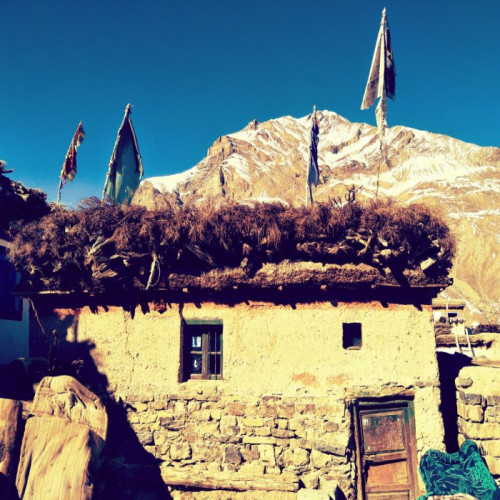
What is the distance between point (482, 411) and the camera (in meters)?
6.88

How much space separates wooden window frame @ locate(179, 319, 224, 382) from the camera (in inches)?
295

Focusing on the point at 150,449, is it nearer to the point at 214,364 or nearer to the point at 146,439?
the point at 146,439

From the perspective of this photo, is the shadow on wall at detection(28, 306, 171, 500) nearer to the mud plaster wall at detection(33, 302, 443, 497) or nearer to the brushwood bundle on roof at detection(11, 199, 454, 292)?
the mud plaster wall at detection(33, 302, 443, 497)

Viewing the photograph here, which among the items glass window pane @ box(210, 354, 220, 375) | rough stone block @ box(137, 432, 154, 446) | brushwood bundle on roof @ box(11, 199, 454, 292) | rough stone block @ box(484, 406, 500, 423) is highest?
brushwood bundle on roof @ box(11, 199, 454, 292)

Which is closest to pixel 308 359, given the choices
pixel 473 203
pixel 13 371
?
pixel 13 371

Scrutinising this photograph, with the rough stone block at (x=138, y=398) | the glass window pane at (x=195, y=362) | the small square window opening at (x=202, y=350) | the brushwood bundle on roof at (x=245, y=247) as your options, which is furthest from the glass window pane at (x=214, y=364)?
the brushwood bundle on roof at (x=245, y=247)

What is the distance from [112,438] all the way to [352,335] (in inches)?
173

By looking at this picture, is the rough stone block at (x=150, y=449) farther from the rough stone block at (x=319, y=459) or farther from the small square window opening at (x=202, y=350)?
the rough stone block at (x=319, y=459)

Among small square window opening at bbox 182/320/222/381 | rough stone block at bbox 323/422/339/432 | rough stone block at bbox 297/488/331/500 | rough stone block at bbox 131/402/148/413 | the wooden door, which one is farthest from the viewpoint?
small square window opening at bbox 182/320/222/381

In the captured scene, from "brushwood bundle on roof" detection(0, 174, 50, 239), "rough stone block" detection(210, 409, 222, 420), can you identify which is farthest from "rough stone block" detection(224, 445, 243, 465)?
"brushwood bundle on roof" detection(0, 174, 50, 239)

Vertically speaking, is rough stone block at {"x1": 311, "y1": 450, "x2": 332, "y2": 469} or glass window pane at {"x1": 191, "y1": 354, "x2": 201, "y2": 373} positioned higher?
glass window pane at {"x1": 191, "y1": 354, "x2": 201, "y2": 373}

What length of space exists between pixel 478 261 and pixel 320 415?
67208 millimetres

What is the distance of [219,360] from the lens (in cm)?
758

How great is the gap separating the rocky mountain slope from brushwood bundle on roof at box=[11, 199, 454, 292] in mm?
52962
